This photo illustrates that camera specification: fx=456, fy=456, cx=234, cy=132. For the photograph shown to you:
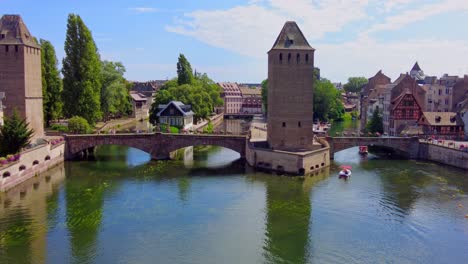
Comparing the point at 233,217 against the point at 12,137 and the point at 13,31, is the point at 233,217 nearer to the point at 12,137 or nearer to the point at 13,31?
the point at 12,137

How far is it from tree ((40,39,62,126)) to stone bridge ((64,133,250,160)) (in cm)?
1469

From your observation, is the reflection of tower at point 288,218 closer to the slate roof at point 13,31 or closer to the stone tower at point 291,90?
the stone tower at point 291,90

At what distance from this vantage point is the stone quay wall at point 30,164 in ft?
114

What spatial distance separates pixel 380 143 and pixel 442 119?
11839 mm

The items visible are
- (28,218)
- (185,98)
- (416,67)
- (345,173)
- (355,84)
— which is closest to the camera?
(28,218)

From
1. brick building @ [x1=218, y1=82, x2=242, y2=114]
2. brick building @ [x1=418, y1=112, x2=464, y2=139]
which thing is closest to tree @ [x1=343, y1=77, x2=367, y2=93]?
brick building @ [x1=218, y1=82, x2=242, y2=114]

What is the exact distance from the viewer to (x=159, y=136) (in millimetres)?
48469

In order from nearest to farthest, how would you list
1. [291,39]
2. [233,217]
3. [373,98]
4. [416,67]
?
[233,217], [291,39], [373,98], [416,67]

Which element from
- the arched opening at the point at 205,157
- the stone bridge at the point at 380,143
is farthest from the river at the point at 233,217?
the stone bridge at the point at 380,143

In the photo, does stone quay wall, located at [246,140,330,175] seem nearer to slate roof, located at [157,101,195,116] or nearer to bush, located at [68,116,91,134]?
bush, located at [68,116,91,134]

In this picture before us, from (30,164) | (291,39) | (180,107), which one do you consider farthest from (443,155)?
(30,164)

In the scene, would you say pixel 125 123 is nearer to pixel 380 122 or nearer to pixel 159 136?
pixel 159 136

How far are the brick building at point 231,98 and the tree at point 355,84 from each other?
161 feet

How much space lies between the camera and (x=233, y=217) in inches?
1136
